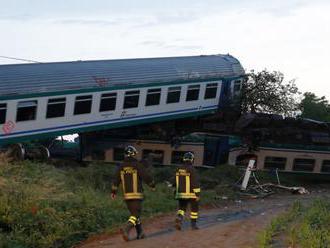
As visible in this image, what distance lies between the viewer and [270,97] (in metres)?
27.0

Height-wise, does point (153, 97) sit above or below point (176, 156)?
above

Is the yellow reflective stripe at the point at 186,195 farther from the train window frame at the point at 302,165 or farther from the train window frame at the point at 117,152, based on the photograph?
the train window frame at the point at 302,165

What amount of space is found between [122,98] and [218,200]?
7843mm

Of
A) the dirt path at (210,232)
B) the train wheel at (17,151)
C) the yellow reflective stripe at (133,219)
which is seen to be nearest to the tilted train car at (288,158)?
the train wheel at (17,151)

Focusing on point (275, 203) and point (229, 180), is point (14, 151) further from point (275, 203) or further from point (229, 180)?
point (275, 203)

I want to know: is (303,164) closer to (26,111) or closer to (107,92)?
(107,92)

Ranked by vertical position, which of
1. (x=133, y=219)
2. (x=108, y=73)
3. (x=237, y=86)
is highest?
(x=108, y=73)

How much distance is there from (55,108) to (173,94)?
5.47m

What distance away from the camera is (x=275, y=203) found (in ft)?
53.5

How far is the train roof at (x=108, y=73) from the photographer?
66.7ft

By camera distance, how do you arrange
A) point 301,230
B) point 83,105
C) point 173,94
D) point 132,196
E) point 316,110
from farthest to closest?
point 316,110 → point 173,94 → point 83,105 → point 132,196 → point 301,230

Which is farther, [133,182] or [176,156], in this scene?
[176,156]

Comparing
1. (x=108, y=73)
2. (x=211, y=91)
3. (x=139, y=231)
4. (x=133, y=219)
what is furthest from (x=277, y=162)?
(x=133, y=219)

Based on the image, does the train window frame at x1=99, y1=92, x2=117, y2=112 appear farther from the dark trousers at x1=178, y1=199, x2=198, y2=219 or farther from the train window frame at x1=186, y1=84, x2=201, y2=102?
the dark trousers at x1=178, y1=199, x2=198, y2=219
